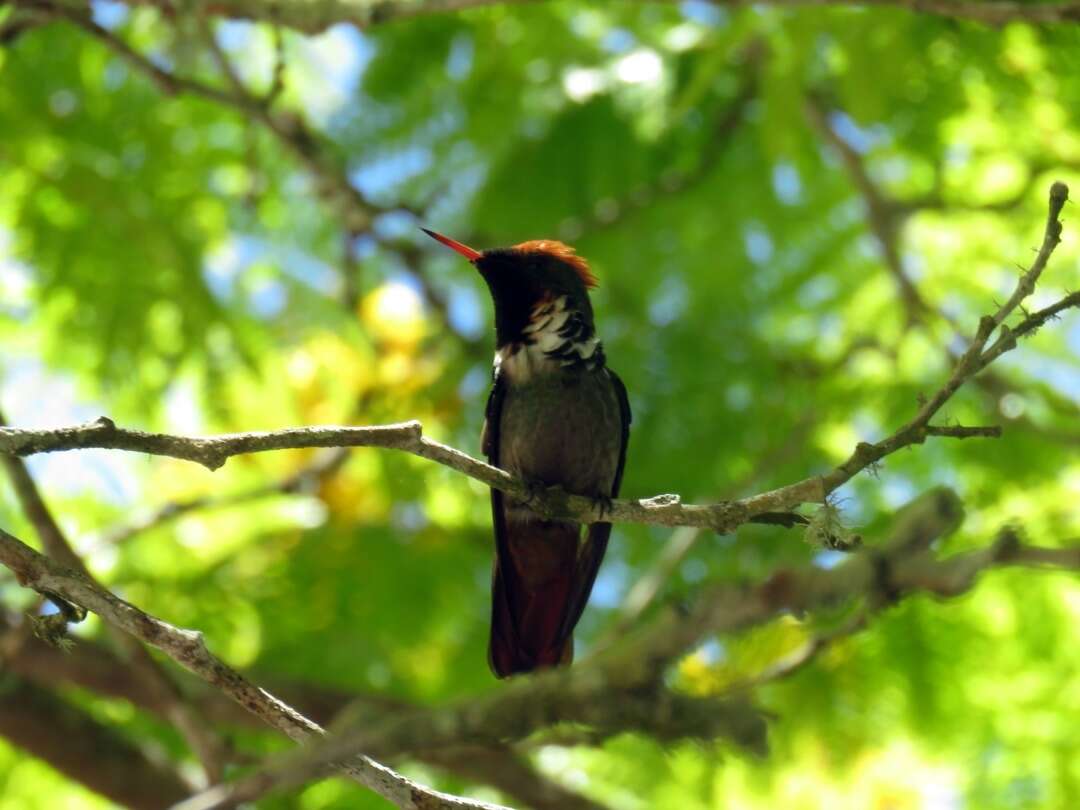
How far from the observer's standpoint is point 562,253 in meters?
6.07

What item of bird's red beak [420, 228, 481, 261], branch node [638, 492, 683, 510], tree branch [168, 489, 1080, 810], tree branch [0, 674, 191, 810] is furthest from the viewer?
tree branch [0, 674, 191, 810]

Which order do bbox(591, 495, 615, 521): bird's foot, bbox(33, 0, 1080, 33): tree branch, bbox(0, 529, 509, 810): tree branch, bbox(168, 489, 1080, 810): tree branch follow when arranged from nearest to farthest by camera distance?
1. bbox(168, 489, 1080, 810): tree branch
2. bbox(0, 529, 509, 810): tree branch
3. bbox(591, 495, 615, 521): bird's foot
4. bbox(33, 0, 1080, 33): tree branch

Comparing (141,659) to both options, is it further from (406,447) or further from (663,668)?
(663,668)

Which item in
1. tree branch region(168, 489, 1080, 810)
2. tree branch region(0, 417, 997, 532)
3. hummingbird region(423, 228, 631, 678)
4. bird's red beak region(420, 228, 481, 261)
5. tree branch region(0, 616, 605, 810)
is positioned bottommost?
tree branch region(168, 489, 1080, 810)

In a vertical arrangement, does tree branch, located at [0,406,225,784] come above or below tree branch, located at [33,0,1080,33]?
below

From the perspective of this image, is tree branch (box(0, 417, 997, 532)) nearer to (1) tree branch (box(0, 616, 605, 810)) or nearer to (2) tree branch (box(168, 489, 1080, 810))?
(2) tree branch (box(168, 489, 1080, 810))

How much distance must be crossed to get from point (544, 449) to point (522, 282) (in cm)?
88

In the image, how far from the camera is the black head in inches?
233

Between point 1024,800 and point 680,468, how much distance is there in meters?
2.38

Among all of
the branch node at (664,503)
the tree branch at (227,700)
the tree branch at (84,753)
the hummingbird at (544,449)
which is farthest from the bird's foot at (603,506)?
the tree branch at (84,753)

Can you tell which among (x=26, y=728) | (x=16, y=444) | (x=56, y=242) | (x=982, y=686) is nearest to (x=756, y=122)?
(x=982, y=686)

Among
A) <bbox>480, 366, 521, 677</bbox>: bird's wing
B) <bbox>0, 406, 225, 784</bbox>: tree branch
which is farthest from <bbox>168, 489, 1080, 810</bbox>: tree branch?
<bbox>480, 366, 521, 677</bbox>: bird's wing

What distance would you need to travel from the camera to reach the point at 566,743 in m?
5.28

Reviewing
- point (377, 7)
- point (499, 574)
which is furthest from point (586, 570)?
point (377, 7)
